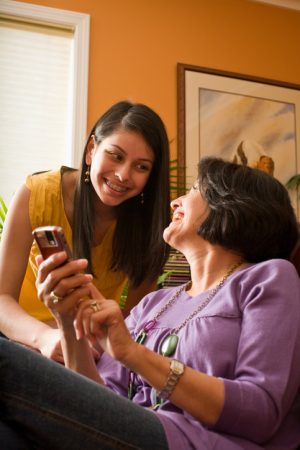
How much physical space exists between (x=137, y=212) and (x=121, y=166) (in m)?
0.26

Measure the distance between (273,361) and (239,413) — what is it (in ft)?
0.38

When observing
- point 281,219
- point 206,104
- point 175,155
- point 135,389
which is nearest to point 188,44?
point 206,104

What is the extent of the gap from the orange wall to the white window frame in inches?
1.7

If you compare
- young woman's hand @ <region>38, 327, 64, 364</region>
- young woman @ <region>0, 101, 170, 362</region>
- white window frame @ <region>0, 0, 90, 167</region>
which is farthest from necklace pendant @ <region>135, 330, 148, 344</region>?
white window frame @ <region>0, 0, 90, 167</region>

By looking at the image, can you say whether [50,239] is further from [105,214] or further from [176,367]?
[105,214]

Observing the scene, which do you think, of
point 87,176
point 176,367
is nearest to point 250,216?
point 176,367

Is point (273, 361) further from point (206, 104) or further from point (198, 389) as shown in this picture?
point (206, 104)

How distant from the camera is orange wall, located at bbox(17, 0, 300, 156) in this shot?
10.3 feet

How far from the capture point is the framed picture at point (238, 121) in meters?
3.24

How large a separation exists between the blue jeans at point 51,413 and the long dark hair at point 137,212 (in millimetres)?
897

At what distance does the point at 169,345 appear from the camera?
120cm

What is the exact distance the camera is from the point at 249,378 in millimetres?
1011

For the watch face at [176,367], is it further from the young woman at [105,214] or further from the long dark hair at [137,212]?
the long dark hair at [137,212]

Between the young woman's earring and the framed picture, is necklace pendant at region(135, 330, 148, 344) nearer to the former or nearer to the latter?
the young woman's earring
